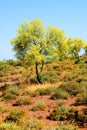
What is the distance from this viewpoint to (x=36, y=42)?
34000mm

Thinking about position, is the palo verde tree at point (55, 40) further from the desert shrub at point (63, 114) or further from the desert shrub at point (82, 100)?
the desert shrub at point (63, 114)

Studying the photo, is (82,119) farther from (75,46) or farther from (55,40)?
(75,46)

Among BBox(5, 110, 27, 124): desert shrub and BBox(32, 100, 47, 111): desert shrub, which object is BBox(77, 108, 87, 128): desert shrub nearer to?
BBox(5, 110, 27, 124): desert shrub

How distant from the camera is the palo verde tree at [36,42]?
33.3 metres

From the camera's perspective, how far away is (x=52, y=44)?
113ft

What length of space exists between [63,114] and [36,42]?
57.4 feet

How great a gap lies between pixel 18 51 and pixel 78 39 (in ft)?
113

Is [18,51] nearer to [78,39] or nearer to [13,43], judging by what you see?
[13,43]

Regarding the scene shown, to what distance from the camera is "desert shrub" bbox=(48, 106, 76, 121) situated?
671 inches

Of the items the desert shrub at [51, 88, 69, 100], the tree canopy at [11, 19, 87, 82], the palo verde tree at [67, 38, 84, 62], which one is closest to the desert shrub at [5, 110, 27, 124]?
the desert shrub at [51, 88, 69, 100]

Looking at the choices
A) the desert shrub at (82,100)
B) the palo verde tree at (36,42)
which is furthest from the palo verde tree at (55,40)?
the desert shrub at (82,100)

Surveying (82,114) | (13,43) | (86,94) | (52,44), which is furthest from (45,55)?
(82,114)

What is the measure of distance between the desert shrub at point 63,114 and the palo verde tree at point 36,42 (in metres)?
15.5

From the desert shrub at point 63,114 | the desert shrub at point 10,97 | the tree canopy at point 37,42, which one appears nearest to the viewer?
the desert shrub at point 63,114
